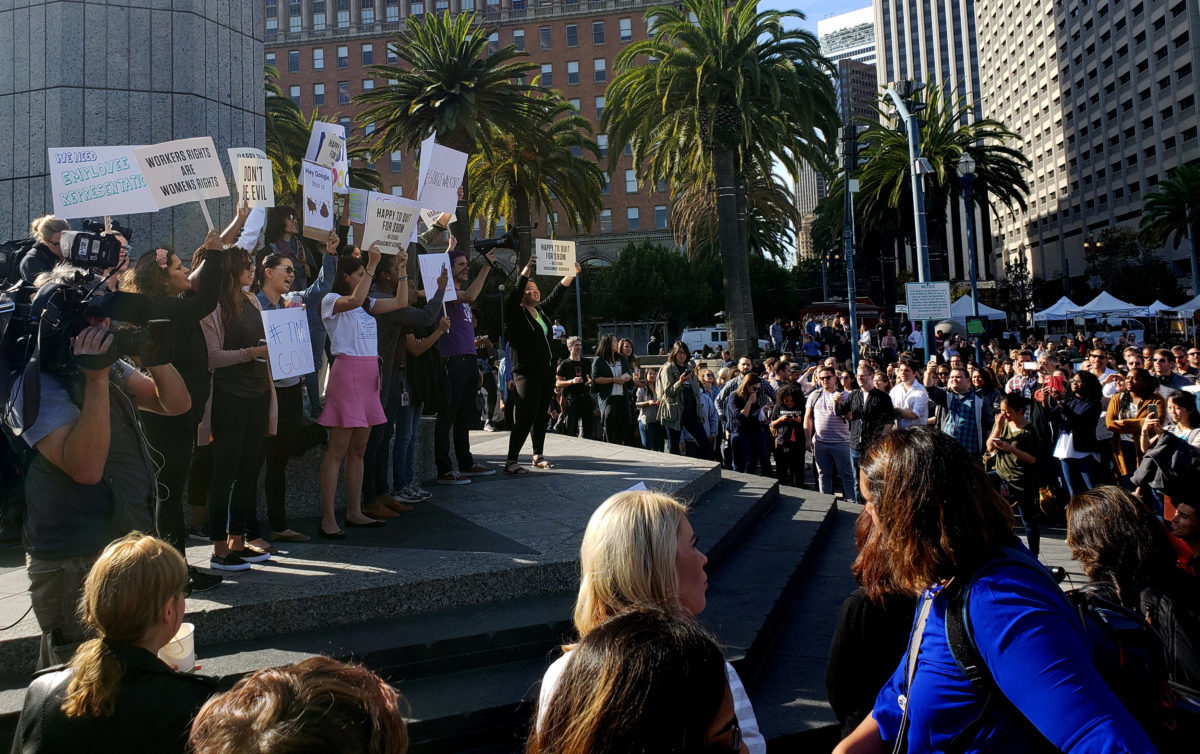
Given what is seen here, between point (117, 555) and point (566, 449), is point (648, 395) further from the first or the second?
point (117, 555)

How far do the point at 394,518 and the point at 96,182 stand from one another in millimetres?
2788

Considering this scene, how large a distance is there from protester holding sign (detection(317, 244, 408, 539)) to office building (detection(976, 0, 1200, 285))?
5236 cm

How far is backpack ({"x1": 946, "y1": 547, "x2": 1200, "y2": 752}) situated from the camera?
1.85 metres

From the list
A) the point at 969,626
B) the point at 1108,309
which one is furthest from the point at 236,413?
the point at 1108,309

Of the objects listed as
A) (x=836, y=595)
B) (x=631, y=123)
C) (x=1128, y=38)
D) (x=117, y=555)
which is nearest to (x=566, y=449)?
(x=836, y=595)

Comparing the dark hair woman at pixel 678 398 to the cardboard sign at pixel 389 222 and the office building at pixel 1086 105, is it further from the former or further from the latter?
the office building at pixel 1086 105

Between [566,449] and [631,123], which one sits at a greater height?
[631,123]

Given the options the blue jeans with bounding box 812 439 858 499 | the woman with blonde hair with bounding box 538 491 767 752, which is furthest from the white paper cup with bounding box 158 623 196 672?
the blue jeans with bounding box 812 439 858 499

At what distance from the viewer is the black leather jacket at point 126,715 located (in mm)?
1995

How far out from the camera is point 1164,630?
9.69ft

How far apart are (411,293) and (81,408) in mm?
3770

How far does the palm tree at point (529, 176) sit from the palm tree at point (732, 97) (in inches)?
209

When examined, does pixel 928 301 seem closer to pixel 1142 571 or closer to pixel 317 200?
pixel 317 200

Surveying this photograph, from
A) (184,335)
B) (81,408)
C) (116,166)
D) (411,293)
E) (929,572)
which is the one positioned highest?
(116,166)
